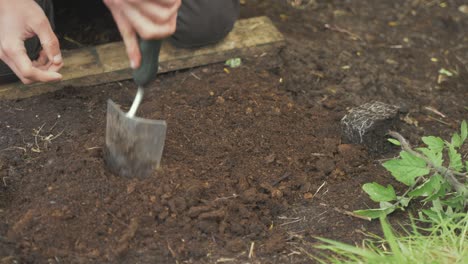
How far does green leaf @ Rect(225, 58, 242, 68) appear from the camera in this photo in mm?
2916

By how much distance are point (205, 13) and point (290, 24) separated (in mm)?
590

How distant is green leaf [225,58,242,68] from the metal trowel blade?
911 millimetres

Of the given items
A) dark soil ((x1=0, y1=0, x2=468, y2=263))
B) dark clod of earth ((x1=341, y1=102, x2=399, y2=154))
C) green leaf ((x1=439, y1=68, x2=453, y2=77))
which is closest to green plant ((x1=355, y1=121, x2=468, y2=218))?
dark soil ((x1=0, y1=0, x2=468, y2=263))

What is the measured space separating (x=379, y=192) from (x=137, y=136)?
0.82 m

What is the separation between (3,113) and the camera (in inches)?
99.9

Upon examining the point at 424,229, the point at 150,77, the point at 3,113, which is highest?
the point at 150,77

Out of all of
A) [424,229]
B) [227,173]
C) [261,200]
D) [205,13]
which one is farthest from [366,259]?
[205,13]

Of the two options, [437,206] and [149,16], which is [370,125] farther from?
[149,16]

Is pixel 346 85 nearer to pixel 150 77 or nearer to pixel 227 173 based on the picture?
pixel 227 173

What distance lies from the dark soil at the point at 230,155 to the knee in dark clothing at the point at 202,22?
16 cm

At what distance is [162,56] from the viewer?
2.89 m

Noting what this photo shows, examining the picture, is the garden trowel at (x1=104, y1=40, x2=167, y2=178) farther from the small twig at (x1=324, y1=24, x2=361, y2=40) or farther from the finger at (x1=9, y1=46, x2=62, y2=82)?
the small twig at (x1=324, y1=24, x2=361, y2=40)

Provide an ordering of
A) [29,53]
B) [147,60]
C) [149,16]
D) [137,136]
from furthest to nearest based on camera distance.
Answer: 1. [29,53]
2. [137,136]
3. [147,60]
4. [149,16]

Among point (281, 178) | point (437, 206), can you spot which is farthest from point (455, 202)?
point (281, 178)
